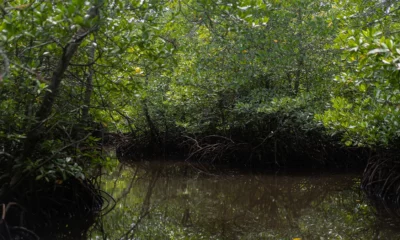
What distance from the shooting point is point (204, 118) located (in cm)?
1023

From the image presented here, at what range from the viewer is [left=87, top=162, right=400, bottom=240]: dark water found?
14.6 ft

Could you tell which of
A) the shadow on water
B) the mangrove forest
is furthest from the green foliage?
the shadow on water

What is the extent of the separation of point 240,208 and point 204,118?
15.5 feet

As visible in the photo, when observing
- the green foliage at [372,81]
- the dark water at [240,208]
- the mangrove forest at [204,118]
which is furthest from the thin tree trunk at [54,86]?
the green foliage at [372,81]

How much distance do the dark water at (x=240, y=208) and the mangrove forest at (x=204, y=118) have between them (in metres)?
0.03

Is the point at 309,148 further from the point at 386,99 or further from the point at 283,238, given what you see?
the point at 283,238

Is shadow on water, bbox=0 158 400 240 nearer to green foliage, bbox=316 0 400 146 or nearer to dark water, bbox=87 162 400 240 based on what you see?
dark water, bbox=87 162 400 240

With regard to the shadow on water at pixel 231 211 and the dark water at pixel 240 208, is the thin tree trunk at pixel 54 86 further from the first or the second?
the dark water at pixel 240 208

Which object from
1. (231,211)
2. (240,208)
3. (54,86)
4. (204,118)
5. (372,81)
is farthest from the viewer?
(204,118)

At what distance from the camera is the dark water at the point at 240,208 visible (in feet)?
14.6

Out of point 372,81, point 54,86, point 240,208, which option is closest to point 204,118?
point 240,208

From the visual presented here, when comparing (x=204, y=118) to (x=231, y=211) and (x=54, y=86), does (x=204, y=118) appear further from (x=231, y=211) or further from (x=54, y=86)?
(x=54, y=86)

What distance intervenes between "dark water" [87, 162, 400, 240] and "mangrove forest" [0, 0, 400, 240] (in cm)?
3

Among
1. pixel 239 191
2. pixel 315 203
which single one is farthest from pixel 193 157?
pixel 315 203
